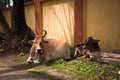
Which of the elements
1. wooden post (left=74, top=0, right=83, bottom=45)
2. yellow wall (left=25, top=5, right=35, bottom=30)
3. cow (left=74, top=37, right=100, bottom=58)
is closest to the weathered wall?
wooden post (left=74, top=0, right=83, bottom=45)

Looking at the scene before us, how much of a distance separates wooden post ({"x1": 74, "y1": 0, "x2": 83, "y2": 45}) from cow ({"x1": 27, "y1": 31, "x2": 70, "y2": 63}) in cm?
206

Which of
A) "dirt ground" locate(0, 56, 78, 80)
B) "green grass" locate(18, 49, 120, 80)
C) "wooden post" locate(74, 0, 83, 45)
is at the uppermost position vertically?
"wooden post" locate(74, 0, 83, 45)

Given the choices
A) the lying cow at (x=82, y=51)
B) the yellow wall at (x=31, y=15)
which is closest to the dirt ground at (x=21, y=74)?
the lying cow at (x=82, y=51)

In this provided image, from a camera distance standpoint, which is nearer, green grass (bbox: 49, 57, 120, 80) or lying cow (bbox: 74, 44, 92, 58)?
green grass (bbox: 49, 57, 120, 80)

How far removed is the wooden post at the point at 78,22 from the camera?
13.6 metres

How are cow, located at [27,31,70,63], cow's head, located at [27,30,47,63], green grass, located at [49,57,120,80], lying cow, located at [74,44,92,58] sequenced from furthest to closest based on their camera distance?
cow, located at [27,31,70,63] → cow's head, located at [27,30,47,63] → lying cow, located at [74,44,92,58] → green grass, located at [49,57,120,80]

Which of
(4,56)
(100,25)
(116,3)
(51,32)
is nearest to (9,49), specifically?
(4,56)

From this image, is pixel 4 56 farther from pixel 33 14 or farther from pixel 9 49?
pixel 33 14

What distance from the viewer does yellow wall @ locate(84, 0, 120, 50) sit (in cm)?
1205

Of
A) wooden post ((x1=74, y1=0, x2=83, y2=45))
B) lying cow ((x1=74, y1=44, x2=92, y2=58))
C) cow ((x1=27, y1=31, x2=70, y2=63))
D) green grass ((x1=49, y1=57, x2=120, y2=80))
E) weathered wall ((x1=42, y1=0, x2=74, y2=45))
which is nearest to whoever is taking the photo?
green grass ((x1=49, y1=57, x2=120, y2=80))

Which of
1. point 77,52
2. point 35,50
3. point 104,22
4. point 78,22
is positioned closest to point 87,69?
point 77,52

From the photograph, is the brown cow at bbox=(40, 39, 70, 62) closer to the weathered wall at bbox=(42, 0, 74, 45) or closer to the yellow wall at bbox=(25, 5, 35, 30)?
the weathered wall at bbox=(42, 0, 74, 45)

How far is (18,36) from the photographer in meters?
14.3

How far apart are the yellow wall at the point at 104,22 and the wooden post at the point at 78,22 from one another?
183 millimetres
